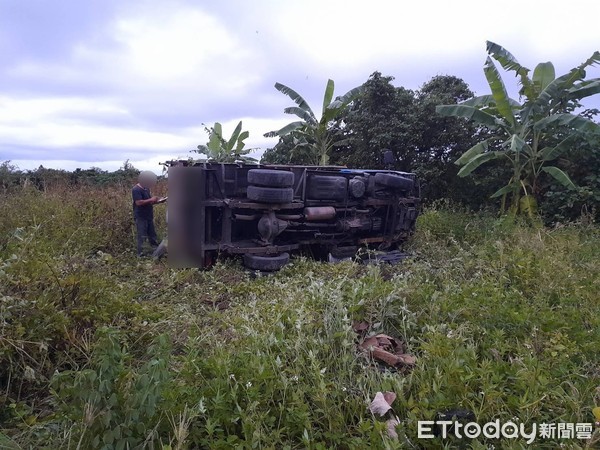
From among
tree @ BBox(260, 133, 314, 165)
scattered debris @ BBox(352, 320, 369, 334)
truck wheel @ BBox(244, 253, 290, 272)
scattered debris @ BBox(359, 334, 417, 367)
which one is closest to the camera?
scattered debris @ BBox(359, 334, 417, 367)

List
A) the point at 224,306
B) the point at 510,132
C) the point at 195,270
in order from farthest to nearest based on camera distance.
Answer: the point at 510,132 < the point at 195,270 < the point at 224,306

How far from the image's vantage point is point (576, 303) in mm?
3691

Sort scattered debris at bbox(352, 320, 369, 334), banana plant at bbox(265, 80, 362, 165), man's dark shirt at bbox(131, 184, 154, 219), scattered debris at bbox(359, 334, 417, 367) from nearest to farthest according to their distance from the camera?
scattered debris at bbox(359, 334, 417, 367)
scattered debris at bbox(352, 320, 369, 334)
man's dark shirt at bbox(131, 184, 154, 219)
banana plant at bbox(265, 80, 362, 165)

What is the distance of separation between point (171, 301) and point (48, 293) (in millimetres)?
1580

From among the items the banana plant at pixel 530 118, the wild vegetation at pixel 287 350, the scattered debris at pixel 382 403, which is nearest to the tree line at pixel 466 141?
the banana plant at pixel 530 118

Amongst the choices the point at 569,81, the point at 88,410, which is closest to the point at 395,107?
the point at 569,81

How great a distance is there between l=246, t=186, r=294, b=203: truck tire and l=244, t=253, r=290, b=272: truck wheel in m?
0.81

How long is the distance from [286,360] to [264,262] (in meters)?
3.46

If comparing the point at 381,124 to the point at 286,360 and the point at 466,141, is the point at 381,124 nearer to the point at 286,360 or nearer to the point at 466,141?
the point at 466,141

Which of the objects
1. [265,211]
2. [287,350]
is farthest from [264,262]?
[287,350]

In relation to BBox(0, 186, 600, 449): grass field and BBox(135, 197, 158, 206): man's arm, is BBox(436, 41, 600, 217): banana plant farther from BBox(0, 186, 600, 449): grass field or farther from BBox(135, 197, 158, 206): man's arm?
BBox(135, 197, 158, 206): man's arm

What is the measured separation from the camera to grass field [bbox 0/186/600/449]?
6.81 ft

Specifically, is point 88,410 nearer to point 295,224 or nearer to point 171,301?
point 171,301
